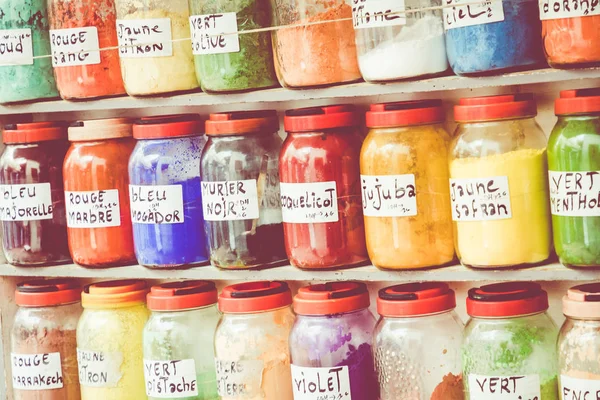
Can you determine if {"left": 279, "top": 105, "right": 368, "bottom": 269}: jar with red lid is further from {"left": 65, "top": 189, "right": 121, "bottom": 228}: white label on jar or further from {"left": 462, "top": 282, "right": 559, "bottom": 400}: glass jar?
{"left": 65, "top": 189, "right": 121, "bottom": 228}: white label on jar

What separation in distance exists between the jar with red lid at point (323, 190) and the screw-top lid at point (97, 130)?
0.37 m

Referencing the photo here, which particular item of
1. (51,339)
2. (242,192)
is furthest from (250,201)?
(51,339)

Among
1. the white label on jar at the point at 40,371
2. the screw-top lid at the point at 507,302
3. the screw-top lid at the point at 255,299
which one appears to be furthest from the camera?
the white label on jar at the point at 40,371

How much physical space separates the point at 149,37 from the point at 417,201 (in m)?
0.56

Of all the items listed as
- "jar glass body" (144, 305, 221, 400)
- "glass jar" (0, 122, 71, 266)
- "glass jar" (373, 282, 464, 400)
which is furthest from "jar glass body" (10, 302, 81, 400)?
"glass jar" (373, 282, 464, 400)

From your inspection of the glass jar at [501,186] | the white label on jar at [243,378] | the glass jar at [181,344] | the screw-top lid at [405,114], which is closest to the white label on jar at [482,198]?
the glass jar at [501,186]

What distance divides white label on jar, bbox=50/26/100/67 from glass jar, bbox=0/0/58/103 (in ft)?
0.17

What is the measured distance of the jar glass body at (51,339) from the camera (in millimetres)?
2096

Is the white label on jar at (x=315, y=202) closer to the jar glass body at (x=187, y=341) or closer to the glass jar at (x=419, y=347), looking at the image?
the glass jar at (x=419, y=347)

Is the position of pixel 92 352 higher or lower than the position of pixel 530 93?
lower

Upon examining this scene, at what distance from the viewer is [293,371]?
5.90 ft

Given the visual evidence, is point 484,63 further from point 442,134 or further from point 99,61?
point 99,61

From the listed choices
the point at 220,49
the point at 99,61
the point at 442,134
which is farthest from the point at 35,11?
the point at 442,134

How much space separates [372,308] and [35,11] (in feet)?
2.75
